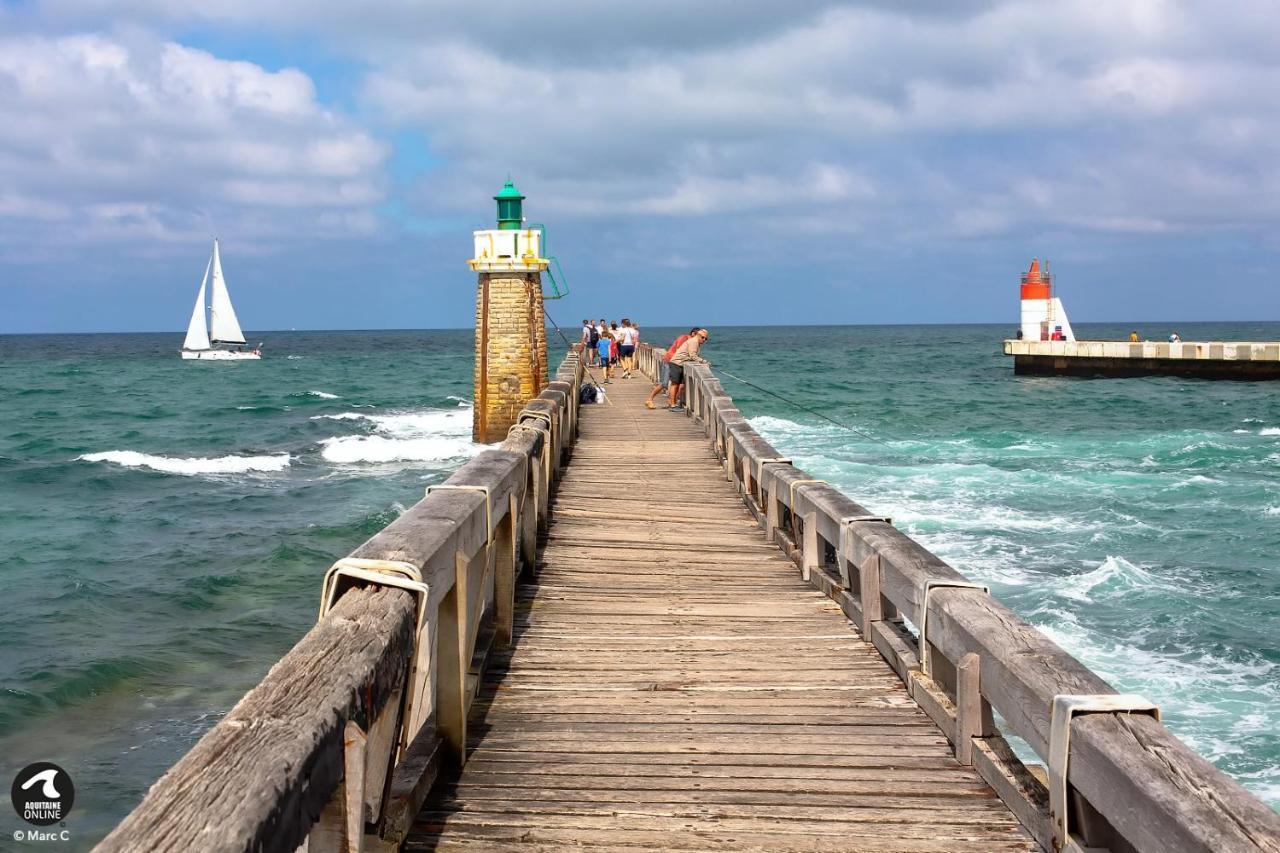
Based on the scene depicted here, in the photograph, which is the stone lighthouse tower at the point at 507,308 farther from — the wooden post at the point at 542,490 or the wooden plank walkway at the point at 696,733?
the wooden plank walkway at the point at 696,733

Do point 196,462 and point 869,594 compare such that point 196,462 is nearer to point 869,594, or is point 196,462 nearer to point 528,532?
point 528,532

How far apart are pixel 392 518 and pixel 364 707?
20072 mm

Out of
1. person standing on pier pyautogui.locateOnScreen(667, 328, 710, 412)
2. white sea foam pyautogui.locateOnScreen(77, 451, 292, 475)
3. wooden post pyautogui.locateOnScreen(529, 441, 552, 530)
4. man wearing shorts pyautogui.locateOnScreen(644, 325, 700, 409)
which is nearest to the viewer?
wooden post pyautogui.locateOnScreen(529, 441, 552, 530)

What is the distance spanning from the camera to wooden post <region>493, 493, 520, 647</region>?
623 cm

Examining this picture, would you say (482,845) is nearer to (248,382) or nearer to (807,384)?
(807,384)

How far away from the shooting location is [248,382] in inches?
2950

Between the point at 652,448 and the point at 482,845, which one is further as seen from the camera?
the point at 652,448

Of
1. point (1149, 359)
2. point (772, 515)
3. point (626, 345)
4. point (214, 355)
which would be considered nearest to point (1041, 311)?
point (1149, 359)

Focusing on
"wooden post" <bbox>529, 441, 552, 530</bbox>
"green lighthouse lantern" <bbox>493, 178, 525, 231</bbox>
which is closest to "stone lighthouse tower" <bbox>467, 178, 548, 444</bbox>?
"green lighthouse lantern" <bbox>493, 178, 525, 231</bbox>

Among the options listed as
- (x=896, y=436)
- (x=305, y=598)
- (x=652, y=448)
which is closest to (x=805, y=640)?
(x=652, y=448)

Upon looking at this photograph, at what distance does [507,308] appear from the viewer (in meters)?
32.3

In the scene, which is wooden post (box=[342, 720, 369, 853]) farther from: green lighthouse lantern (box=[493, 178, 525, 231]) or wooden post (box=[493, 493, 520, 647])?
green lighthouse lantern (box=[493, 178, 525, 231])

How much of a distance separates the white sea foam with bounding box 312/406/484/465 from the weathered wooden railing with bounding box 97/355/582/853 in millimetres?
27548

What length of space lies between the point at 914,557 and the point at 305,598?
13233mm
